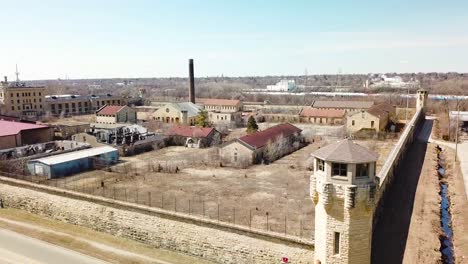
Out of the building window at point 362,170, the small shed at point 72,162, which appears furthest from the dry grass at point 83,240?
the building window at point 362,170

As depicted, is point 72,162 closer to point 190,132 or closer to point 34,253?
point 34,253

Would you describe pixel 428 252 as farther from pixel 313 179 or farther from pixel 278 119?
pixel 278 119

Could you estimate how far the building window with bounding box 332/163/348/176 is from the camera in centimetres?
1336

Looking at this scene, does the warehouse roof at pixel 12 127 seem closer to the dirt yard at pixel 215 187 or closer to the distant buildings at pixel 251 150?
the dirt yard at pixel 215 187

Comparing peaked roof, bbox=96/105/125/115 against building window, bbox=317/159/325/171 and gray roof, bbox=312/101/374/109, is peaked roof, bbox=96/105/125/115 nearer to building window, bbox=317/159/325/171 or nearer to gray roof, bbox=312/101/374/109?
gray roof, bbox=312/101/374/109

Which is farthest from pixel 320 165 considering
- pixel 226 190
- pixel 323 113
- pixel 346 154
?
pixel 323 113

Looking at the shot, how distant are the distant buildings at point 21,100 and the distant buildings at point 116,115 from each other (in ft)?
64.9

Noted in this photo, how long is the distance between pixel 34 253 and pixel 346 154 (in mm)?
17945

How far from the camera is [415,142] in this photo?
50.2 meters

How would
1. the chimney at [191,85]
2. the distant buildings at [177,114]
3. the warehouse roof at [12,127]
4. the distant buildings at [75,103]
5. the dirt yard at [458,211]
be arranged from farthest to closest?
the distant buildings at [75,103], the chimney at [191,85], the distant buildings at [177,114], the warehouse roof at [12,127], the dirt yard at [458,211]

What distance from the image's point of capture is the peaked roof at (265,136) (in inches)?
1626

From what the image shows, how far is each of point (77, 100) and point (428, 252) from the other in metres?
88.6

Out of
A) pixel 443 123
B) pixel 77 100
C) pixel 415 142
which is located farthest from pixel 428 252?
pixel 77 100

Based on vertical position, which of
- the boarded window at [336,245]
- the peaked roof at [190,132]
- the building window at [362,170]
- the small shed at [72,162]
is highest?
the building window at [362,170]
